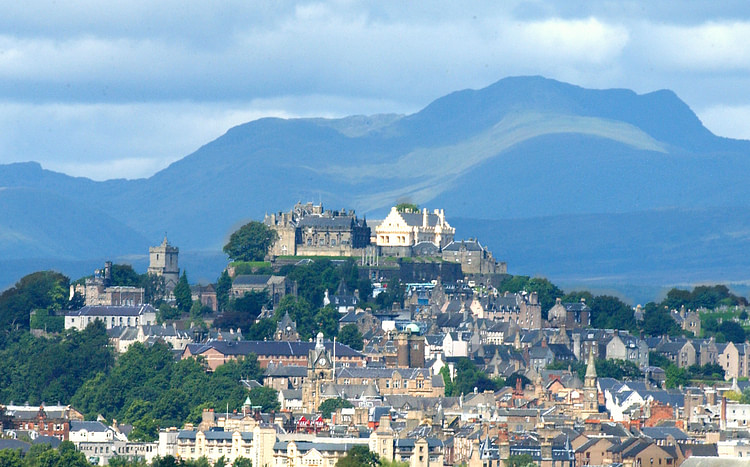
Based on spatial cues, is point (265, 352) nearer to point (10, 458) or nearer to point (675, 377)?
point (675, 377)

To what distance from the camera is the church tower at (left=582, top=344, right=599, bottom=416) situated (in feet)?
407

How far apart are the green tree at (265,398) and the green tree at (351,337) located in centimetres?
1709

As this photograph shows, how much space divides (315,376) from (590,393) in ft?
52.8

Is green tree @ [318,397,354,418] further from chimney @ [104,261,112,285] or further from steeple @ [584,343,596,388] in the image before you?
chimney @ [104,261,112,285]

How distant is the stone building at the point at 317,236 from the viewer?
547 feet

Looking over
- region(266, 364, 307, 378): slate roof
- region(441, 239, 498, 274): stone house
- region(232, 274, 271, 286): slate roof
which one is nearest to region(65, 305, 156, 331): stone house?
region(232, 274, 271, 286): slate roof

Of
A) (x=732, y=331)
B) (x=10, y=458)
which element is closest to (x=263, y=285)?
(x=732, y=331)

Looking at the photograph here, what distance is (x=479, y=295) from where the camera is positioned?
520 ft

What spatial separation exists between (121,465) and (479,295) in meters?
58.1

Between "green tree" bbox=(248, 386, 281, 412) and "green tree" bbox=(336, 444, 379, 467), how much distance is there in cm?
2066

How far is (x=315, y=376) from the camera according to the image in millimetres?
129375

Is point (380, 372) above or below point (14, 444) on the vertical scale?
above

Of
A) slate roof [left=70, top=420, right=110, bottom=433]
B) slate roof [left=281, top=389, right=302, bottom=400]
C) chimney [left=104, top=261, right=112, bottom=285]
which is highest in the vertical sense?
chimney [left=104, top=261, right=112, bottom=285]

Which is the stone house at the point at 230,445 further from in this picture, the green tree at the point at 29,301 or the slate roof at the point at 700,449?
the green tree at the point at 29,301
